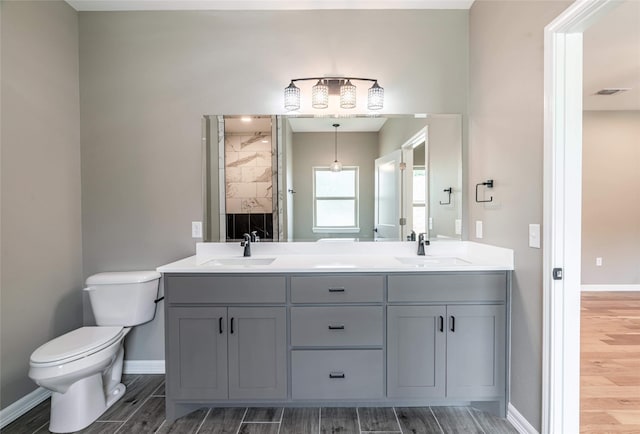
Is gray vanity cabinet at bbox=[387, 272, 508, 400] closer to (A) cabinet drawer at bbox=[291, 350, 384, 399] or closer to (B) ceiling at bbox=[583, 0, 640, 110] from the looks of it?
(A) cabinet drawer at bbox=[291, 350, 384, 399]

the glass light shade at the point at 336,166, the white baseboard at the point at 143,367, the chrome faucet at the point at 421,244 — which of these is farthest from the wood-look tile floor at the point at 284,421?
the glass light shade at the point at 336,166

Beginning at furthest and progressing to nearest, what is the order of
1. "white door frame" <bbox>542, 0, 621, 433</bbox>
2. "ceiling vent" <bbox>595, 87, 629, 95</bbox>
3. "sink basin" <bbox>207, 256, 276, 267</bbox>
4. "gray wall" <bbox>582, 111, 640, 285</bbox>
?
1. "gray wall" <bbox>582, 111, 640, 285</bbox>
2. "ceiling vent" <bbox>595, 87, 629, 95</bbox>
3. "sink basin" <bbox>207, 256, 276, 267</bbox>
4. "white door frame" <bbox>542, 0, 621, 433</bbox>

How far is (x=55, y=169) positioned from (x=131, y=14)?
1.24 meters

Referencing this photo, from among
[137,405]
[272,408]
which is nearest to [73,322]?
[137,405]

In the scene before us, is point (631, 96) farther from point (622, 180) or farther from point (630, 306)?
point (630, 306)

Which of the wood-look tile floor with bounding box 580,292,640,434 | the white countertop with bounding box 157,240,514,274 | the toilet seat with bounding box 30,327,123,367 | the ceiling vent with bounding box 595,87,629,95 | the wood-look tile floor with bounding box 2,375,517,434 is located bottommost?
the wood-look tile floor with bounding box 2,375,517,434

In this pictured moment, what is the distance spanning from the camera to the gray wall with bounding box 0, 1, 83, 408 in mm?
1805

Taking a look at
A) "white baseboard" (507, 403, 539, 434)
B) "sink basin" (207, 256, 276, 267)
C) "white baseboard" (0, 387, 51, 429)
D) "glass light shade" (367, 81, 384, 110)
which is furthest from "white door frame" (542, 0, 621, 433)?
"white baseboard" (0, 387, 51, 429)

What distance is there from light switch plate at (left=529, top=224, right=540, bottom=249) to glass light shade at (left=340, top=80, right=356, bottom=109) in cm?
138

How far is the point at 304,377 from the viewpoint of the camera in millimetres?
1777

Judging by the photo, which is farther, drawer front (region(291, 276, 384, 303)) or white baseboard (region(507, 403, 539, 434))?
drawer front (region(291, 276, 384, 303))

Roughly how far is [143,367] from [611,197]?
611cm

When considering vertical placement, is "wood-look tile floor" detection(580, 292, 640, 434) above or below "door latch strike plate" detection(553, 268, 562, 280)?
below

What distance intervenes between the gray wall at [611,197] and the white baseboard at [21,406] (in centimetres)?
617
